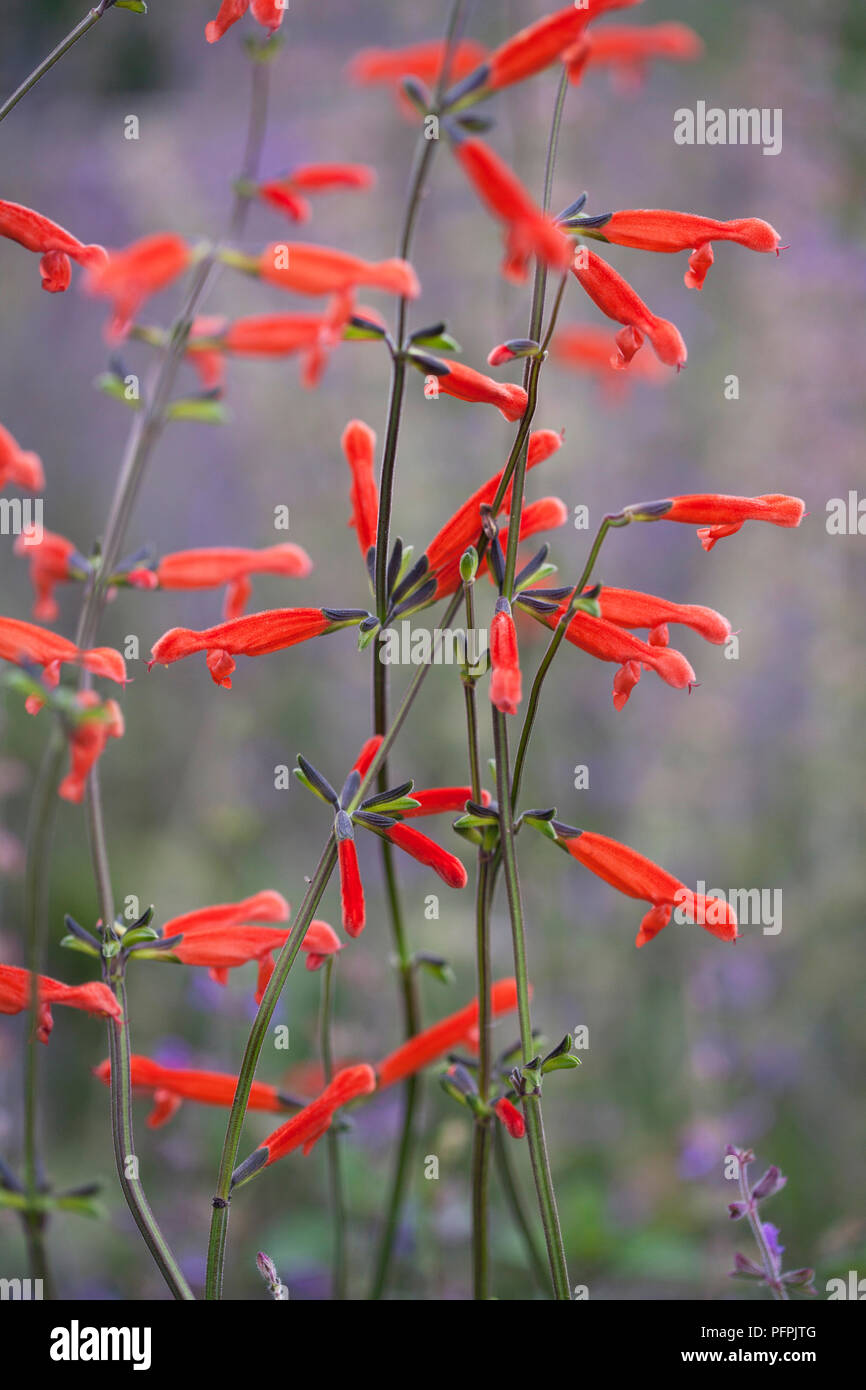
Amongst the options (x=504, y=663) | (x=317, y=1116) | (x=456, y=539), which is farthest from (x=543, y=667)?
(x=317, y=1116)

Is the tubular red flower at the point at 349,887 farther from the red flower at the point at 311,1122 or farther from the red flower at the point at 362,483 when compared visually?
the red flower at the point at 362,483

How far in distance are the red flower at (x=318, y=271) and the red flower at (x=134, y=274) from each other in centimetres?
9

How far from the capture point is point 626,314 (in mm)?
1032

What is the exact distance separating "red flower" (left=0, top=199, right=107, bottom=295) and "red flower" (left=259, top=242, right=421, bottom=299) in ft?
0.72

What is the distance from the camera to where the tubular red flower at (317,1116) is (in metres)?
1.02

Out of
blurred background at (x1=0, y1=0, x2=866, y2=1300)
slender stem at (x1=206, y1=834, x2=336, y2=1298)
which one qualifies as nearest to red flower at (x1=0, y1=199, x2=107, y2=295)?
slender stem at (x1=206, y1=834, x2=336, y2=1298)

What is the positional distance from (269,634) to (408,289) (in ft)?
1.21

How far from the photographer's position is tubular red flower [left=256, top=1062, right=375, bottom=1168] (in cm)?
102

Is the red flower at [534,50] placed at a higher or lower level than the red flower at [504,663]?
higher

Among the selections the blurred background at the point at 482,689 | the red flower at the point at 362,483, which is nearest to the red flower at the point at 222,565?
the red flower at the point at 362,483

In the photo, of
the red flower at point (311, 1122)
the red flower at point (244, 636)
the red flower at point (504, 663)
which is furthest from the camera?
the red flower at point (244, 636)
